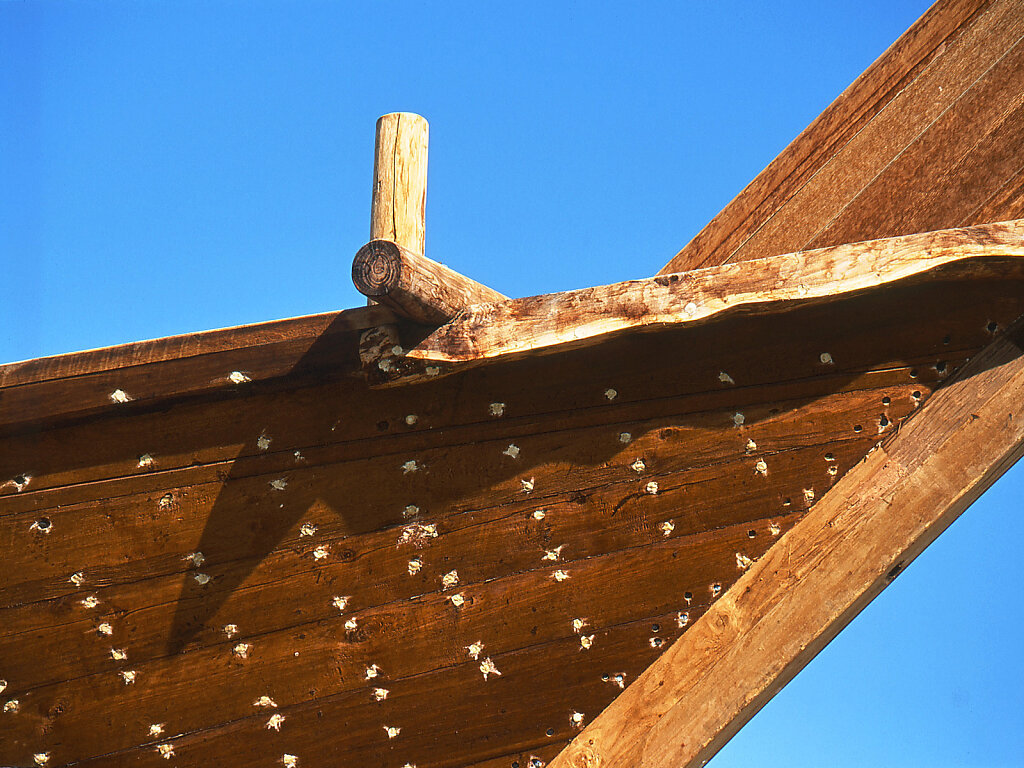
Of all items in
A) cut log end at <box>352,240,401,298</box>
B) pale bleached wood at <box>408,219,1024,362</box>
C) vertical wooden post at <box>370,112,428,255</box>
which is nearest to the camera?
cut log end at <box>352,240,401,298</box>

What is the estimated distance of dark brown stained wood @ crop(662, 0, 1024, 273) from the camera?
2367 millimetres

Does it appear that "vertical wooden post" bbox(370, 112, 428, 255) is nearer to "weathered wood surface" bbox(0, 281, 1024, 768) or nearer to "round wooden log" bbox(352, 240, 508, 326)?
"weathered wood surface" bbox(0, 281, 1024, 768)

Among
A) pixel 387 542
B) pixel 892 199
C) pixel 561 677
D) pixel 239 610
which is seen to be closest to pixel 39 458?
pixel 239 610

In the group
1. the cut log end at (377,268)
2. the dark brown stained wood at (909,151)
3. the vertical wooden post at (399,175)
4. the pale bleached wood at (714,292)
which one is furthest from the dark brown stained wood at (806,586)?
the vertical wooden post at (399,175)

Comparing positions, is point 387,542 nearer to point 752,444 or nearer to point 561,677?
point 561,677

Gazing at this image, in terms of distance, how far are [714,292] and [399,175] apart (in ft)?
4.47

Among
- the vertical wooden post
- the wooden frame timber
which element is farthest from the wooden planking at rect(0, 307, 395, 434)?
the vertical wooden post

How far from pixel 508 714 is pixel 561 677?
0.16 m

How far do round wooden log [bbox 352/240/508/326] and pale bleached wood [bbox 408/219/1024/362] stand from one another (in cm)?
6

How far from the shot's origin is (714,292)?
202cm

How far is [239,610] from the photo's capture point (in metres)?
2.21

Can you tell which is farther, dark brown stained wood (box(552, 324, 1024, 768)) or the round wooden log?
dark brown stained wood (box(552, 324, 1024, 768))

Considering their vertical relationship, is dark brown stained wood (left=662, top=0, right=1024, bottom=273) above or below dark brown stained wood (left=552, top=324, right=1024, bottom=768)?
above

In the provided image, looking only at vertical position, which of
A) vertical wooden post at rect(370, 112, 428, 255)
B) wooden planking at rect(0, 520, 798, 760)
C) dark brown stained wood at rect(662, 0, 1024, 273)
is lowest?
wooden planking at rect(0, 520, 798, 760)
